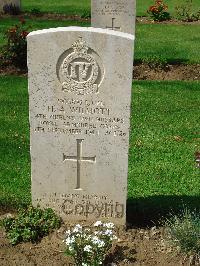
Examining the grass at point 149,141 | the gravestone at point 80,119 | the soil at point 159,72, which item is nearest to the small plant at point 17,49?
the soil at point 159,72

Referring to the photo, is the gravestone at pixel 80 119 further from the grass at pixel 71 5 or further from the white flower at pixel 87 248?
the grass at pixel 71 5

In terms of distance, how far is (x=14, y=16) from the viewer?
2005cm

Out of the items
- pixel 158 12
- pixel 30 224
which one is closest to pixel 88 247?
pixel 30 224

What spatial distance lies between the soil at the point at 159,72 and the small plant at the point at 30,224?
263 inches

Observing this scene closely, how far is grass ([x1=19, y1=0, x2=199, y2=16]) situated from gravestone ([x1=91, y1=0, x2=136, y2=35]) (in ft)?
30.9

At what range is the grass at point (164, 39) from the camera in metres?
13.6

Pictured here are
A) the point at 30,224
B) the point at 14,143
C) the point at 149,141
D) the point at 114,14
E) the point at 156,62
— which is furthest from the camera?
the point at 156,62

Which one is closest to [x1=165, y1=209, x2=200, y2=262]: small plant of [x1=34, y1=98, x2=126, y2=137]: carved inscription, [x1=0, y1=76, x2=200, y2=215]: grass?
[x1=34, y1=98, x2=126, y2=137]: carved inscription

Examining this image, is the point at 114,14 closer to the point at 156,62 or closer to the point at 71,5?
the point at 156,62

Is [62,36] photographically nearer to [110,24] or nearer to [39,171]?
[39,171]

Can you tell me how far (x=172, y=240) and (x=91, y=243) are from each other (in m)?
0.84

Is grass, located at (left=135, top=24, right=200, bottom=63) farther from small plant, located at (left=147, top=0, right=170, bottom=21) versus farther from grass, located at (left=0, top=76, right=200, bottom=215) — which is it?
grass, located at (left=0, top=76, right=200, bottom=215)

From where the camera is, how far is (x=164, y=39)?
15.9 m

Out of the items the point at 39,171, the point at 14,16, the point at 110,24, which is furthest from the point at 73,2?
the point at 39,171
